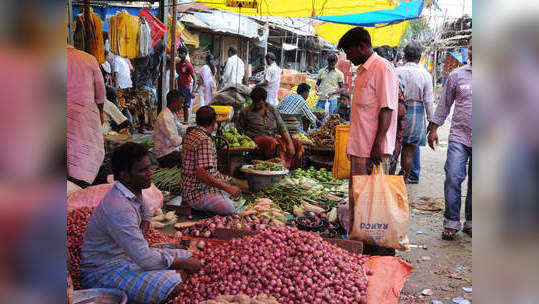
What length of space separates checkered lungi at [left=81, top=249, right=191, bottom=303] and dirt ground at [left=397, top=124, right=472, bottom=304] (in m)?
1.88

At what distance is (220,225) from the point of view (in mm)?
4211

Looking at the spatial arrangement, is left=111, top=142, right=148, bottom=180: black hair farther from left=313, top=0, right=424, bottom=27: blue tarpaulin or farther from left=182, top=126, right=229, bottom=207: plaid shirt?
left=313, top=0, right=424, bottom=27: blue tarpaulin

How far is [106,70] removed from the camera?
10.1m

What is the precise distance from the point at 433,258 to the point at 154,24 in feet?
18.5

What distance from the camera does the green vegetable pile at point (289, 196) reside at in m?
5.55

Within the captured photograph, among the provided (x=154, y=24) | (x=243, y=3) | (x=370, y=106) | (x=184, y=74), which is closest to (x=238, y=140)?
(x=154, y=24)

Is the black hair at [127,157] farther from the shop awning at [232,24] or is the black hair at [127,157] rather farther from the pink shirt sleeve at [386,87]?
the shop awning at [232,24]

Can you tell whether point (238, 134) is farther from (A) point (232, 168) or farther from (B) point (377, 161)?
(B) point (377, 161)

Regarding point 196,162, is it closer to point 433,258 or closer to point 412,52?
point 433,258

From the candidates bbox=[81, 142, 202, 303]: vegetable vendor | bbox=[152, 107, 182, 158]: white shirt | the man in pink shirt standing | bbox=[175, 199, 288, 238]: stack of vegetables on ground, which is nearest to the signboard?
bbox=[152, 107, 182, 158]: white shirt

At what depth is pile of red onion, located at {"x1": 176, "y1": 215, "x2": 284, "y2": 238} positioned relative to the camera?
405 cm

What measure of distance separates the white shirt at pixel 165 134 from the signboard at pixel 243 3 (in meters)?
2.92
